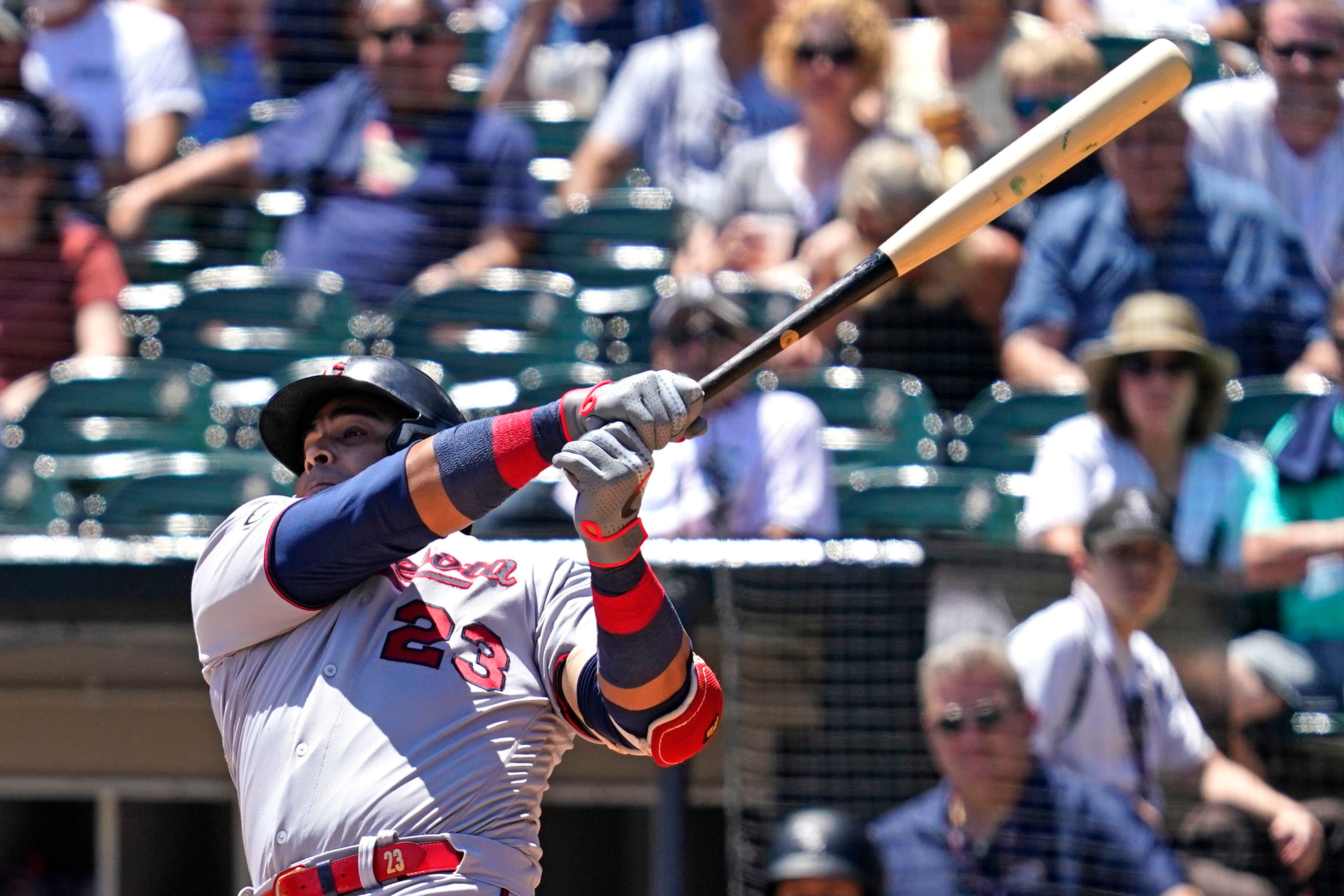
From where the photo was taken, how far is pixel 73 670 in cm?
469

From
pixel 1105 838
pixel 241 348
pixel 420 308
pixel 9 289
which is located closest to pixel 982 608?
pixel 1105 838

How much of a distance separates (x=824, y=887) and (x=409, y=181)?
108 inches

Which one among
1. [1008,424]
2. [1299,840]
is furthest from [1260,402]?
[1299,840]

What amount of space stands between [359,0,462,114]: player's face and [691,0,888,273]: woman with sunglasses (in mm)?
1061

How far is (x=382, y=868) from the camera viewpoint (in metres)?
2.02

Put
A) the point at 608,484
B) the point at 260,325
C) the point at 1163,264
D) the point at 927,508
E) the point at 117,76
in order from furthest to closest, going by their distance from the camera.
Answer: the point at 117,76 < the point at 260,325 < the point at 1163,264 < the point at 927,508 < the point at 608,484

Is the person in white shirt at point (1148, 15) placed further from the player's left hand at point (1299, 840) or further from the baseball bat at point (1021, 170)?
the baseball bat at point (1021, 170)

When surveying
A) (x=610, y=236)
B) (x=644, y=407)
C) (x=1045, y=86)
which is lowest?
(x=644, y=407)

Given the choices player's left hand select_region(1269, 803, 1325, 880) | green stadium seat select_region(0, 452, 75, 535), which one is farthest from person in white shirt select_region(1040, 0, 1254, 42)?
green stadium seat select_region(0, 452, 75, 535)

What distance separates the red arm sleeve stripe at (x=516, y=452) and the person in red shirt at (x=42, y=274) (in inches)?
134

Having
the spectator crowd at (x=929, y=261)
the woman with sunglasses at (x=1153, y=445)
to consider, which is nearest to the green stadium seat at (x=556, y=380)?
the spectator crowd at (x=929, y=261)

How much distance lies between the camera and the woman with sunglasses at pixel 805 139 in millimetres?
4906

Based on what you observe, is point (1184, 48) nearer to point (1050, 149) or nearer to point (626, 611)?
point (1050, 149)

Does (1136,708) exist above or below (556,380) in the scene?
below
